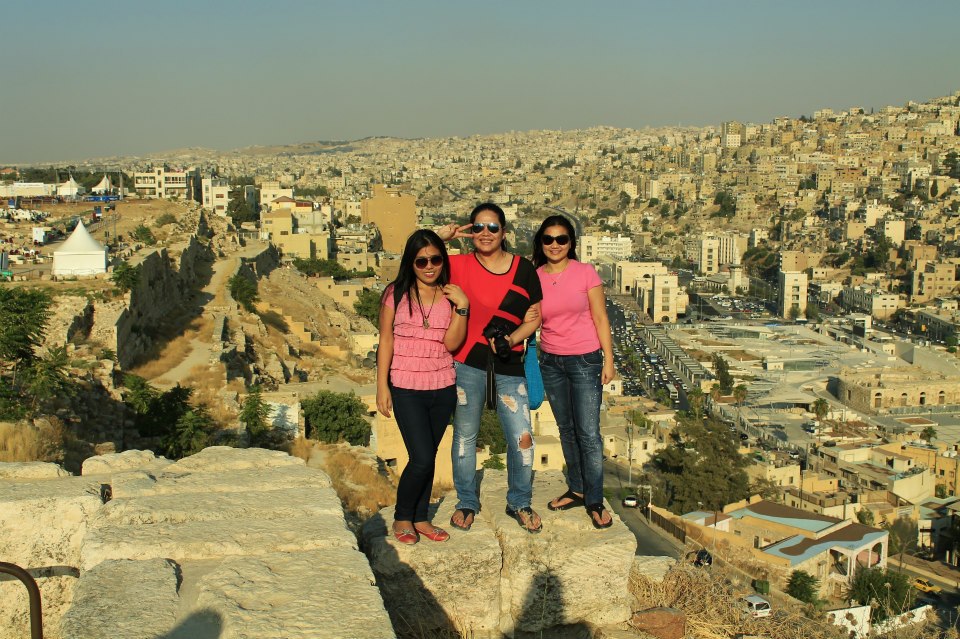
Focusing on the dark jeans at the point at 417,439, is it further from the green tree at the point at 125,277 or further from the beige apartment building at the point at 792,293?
the beige apartment building at the point at 792,293

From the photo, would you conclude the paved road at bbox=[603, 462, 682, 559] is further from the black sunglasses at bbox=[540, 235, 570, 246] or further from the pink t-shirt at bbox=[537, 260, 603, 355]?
the black sunglasses at bbox=[540, 235, 570, 246]

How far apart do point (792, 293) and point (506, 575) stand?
5204cm

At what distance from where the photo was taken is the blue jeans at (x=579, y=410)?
2.96 meters

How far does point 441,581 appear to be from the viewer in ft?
8.56

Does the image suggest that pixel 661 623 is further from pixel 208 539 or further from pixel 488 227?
pixel 208 539

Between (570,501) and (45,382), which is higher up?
(570,501)

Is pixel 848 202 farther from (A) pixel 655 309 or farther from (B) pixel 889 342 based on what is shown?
(B) pixel 889 342

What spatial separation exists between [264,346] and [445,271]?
12201 mm

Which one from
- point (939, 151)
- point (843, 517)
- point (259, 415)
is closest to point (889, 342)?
point (843, 517)

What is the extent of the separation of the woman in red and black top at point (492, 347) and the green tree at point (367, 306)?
64.4 feet

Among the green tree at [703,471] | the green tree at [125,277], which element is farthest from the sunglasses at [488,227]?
the green tree at [703,471]

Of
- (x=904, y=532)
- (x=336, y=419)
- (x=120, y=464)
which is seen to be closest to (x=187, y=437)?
(x=336, y=419)

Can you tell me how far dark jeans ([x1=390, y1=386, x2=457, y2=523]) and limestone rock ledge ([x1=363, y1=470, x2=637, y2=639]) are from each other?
112mm

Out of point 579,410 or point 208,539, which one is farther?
point 579,410
